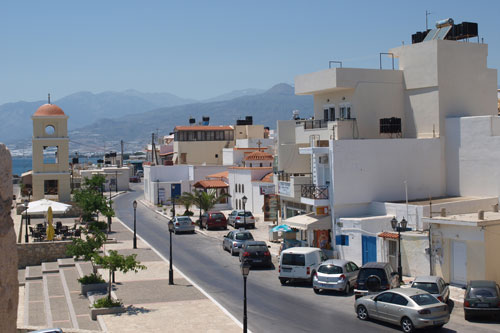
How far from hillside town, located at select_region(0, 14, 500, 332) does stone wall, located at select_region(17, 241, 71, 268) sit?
6cm

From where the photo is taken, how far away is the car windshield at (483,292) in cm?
1950

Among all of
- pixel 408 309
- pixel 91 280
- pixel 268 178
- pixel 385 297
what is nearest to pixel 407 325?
pixel 408 309

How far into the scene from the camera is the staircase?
2073 cm

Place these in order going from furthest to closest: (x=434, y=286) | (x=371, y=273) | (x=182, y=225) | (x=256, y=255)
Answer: (x=182, y=225)
(x=256, y=255)
(x=371, y=273)
(x=434, y=286)

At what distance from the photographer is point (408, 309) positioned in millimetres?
18344

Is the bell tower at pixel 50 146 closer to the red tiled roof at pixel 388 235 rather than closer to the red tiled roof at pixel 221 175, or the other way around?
the red tiled roof at pixel 221 175

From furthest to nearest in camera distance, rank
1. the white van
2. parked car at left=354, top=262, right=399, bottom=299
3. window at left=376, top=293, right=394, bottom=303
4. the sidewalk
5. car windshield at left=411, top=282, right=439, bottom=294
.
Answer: the white van
parked car at left=354, top=262, right=399, bottom=299
car windshield at left=411, top=282, right=439, bottom=294
window at left=376, top=293, right=394, bottom=303
the sidewalk

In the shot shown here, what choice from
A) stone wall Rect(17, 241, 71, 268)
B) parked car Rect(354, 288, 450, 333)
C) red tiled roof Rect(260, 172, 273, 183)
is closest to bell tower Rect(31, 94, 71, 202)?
red tiled roof Rect(260, 172, 273, 183)

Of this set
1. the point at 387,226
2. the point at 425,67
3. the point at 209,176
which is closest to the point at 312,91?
the point at 425,67

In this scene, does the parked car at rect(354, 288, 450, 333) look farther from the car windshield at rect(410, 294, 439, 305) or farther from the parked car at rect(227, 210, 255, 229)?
the parked car at rect(227, 210, 255, 229)

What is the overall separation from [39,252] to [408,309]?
22.5m

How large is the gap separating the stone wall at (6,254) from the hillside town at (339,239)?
0.11 feet

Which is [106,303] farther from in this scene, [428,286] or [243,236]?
[243,236]

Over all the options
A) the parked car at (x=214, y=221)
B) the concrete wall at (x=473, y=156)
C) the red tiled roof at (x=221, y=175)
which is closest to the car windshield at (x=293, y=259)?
the concrete wall at (x=473, y=156)
